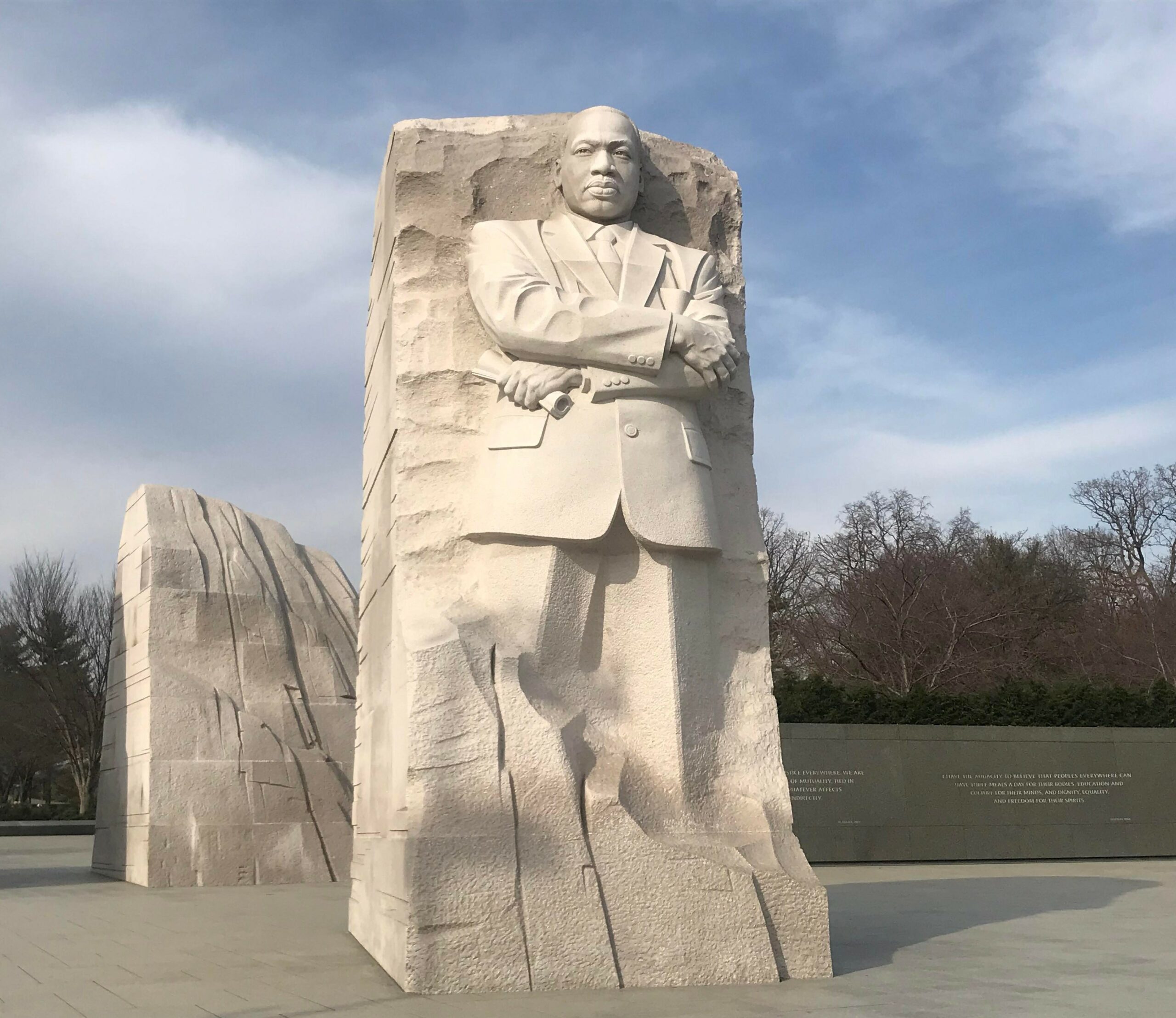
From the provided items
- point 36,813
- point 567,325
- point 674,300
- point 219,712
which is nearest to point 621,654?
point 567,325

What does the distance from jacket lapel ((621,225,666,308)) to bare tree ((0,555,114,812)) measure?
81.0 ft

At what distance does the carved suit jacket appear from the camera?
16.3ft

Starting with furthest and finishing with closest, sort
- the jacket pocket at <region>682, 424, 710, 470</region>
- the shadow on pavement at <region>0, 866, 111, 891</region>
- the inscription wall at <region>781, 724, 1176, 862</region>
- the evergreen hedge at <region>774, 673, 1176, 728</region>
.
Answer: the evergreen hedge at <region>774, 673, 1176, 728</region>, the inscription wall at <region>781, 724, 1176, 862</region>, the shadow on pavement at <region>0, 866, 111, 891</region>, the jacket pocket at <region>682, 424, 710, 470</region>

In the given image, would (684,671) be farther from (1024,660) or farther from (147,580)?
(1024,660)

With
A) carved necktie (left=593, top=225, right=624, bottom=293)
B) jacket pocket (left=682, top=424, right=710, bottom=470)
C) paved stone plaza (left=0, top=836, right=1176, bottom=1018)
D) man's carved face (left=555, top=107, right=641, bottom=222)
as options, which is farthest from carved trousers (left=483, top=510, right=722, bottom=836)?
man's carved face (left=555, top=107, right=641, bottom=222)

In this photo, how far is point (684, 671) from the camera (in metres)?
5.03

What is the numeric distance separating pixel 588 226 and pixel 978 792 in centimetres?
886

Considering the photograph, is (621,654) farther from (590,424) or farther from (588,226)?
(588,226)

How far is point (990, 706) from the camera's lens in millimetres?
12805

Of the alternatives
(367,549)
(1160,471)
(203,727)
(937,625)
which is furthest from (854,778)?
(1160,471)

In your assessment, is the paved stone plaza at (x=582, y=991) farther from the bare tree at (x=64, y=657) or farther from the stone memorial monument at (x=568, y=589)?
the bare tree at (x=64, y=657)

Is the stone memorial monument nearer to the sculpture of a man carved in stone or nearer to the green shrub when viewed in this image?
the sculpture of a man carved in stone

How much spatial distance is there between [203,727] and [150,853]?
102cm

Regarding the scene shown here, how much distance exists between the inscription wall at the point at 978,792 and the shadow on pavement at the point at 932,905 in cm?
226
